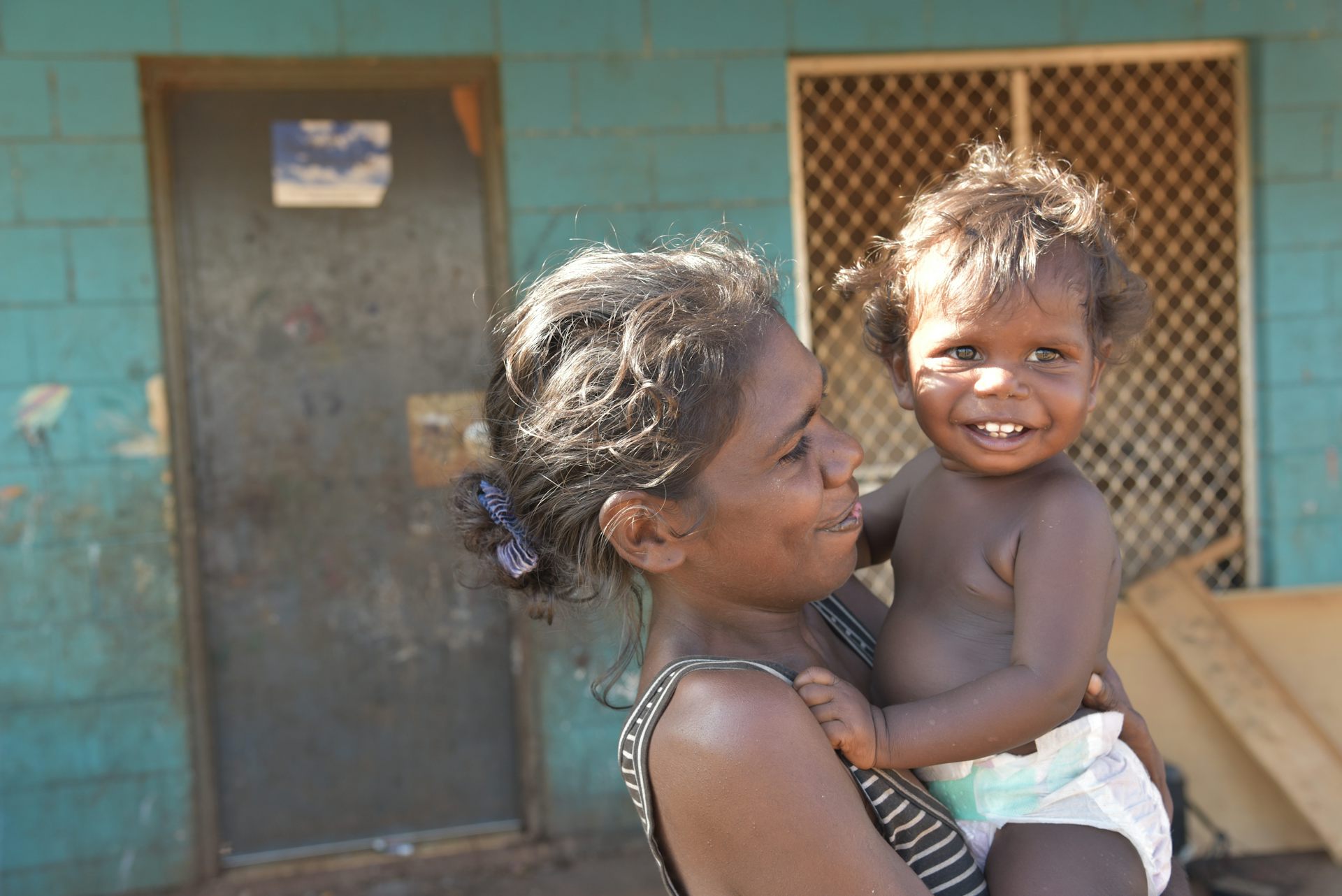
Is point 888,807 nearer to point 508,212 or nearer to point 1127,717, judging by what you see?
point 1127,717

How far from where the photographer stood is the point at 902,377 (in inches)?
65.1

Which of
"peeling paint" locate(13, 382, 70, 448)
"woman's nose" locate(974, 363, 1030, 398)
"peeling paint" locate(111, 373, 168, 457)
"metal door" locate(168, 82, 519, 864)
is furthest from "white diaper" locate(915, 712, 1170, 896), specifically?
"peeling paint" locate(13, 382, 70, 448)

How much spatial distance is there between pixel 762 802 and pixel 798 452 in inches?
15.6

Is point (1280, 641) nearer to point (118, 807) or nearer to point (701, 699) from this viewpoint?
point (701, 699)

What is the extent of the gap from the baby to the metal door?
2.44 metres

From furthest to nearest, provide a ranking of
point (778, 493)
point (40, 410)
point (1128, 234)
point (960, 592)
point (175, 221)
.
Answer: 1. point (1128, 234)
2. point (175, 221)
3. point (40, 410)
4. point (960, 592)
5. point (778, 493)

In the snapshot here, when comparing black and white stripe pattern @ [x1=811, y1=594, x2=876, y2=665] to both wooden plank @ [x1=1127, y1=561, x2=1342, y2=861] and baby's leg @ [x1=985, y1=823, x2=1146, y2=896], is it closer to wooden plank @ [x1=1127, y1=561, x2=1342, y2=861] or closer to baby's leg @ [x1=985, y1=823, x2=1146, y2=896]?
baby's leg @ [x1=985, y1=823, x2=1146, y2=896]

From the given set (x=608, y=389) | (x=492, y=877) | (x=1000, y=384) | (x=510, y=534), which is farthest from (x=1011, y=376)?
(x=492, y=877)

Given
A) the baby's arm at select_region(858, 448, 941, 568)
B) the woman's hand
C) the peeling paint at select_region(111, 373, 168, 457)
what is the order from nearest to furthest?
1. the woman's hand
2. the baby's arm at select_region(858, 448, 941, 568)
3. the peeling paint at select_region(111, 373, 168, 457)

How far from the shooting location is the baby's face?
1.45 meters

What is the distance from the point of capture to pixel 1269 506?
13.5ft

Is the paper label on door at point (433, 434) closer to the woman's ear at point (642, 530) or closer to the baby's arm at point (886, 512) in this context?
the baby's arm at point (886, 512)

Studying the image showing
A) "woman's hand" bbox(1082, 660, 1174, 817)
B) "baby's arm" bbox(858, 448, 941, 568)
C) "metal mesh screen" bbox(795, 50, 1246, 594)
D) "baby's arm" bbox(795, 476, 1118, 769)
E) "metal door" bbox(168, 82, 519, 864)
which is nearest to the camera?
"baby's arm" bbox(795, 476, 1118, 769)

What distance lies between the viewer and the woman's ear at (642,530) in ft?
4.18
